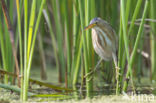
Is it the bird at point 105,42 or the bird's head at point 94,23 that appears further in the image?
the bird at point 105,42

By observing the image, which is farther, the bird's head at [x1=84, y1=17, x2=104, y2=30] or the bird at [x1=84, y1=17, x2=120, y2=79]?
the bird at [x1=84, y1=17, x2=120, y2=79]

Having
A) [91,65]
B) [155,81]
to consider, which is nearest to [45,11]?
[91,65]

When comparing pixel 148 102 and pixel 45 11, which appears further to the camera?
pixel 45 11

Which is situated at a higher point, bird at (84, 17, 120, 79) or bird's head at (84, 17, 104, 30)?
bird's head at (84, 17, 104, 30)

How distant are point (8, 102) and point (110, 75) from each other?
34.9 inches

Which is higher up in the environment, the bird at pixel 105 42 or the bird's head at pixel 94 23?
the bird's head at pixel 94 23

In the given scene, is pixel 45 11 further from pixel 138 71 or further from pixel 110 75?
pixel 138 71

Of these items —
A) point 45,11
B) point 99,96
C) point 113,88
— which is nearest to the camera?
point 99,96

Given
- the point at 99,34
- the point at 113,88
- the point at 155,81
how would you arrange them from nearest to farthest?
the point at 99,34, the point at 113,88, the point at 155,81

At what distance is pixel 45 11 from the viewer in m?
1.89

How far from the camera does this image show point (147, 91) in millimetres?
1602

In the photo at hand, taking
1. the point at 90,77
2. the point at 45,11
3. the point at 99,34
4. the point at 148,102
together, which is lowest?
the point at 148,102

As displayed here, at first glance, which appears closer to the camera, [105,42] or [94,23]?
[94,23]

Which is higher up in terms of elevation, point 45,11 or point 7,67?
point 45,11
